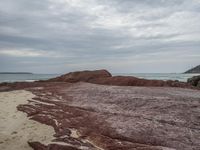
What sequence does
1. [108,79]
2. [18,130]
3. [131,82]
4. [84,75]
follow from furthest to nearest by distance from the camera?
1. [84,75]
2. [108,79]
3. [131,82]
4. [18,130]

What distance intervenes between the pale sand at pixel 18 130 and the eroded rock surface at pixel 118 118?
0.24 meters

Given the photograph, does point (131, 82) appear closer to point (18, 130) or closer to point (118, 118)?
point (118, 118)

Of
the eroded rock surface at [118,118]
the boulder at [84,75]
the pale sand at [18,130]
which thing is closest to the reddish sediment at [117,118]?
the eroded rock surface at [118,118]

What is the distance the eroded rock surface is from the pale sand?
245mm

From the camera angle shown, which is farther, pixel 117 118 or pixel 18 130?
pixel 18 130

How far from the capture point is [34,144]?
9258 millimetres

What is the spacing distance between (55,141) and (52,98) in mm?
4269

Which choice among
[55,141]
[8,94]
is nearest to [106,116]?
[55,141]

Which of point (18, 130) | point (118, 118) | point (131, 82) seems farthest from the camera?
point (131, 82)

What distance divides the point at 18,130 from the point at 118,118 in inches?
132

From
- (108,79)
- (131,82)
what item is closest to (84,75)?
(108,79)

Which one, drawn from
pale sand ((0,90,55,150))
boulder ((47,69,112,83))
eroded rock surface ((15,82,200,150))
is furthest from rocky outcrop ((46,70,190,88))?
pale sand ((0,90,55,150))

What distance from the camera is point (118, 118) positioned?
33.5 feet

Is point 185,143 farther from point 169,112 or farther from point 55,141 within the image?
point 55,141
